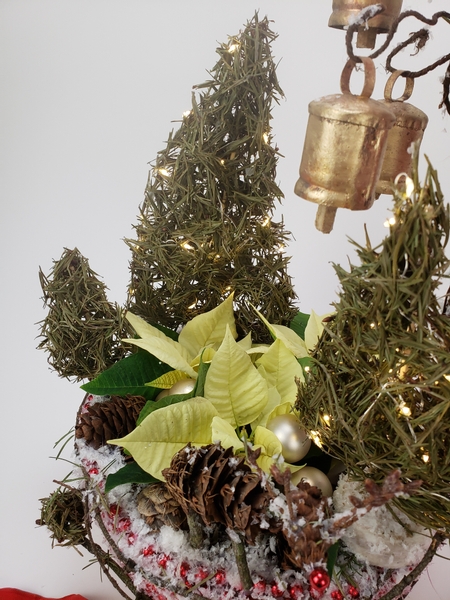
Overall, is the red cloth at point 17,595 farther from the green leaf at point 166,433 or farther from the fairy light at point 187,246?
the fairy light at point 187,246

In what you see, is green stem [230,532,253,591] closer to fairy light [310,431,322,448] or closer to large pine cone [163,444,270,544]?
large pine cone [163,444,270,544]

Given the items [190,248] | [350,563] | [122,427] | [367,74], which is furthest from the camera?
[190,248]

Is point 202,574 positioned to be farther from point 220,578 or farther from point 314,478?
point 314,478

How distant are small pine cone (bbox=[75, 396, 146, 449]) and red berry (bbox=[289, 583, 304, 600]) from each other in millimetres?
277

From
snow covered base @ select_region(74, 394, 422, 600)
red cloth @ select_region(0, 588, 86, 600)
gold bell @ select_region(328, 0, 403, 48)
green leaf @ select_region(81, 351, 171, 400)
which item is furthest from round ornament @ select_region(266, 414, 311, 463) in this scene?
red cloth @ select_region(0, 588, 86, 600)

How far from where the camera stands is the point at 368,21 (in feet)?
1.93

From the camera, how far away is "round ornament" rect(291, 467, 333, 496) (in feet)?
2.34

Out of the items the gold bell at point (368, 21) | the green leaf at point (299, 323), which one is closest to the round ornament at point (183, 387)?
the green leaf at point (299, 323)

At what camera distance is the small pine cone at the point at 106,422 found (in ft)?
2.59

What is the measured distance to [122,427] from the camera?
2.60 feet

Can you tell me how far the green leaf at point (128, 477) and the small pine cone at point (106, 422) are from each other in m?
0.06

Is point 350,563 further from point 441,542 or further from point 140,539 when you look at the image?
point 140,539

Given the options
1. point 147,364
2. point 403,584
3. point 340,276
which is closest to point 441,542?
point 403,584

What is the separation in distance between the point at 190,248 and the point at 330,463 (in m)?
0.36
